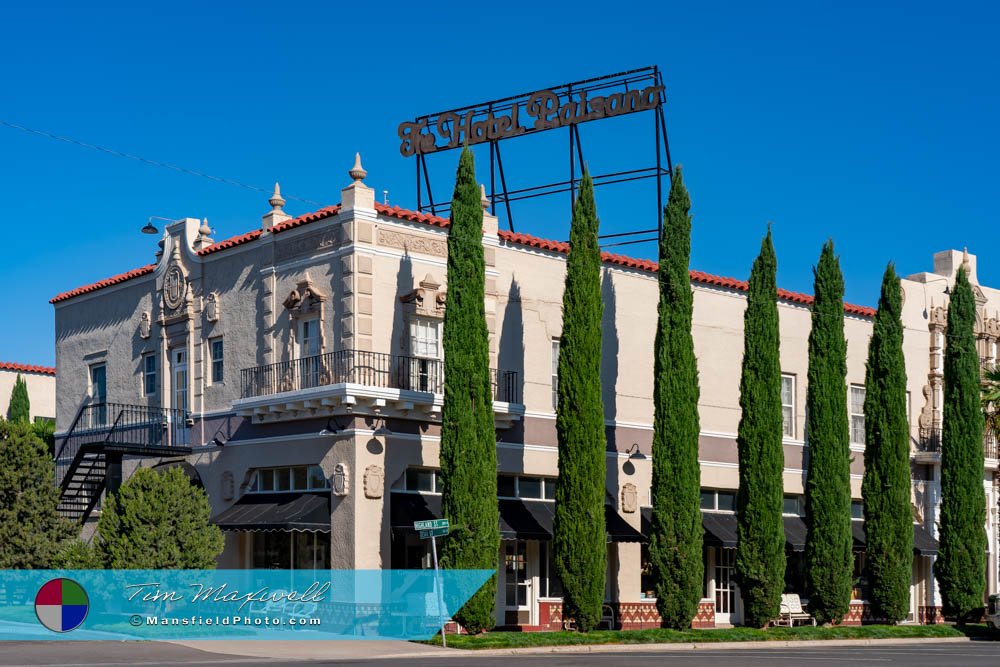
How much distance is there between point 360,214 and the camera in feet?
100

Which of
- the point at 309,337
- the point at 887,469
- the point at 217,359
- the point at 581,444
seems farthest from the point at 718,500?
the point at 217,359

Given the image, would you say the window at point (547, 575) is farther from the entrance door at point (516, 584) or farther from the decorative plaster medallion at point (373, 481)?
the decorative plaster medallion at point (373, 481)

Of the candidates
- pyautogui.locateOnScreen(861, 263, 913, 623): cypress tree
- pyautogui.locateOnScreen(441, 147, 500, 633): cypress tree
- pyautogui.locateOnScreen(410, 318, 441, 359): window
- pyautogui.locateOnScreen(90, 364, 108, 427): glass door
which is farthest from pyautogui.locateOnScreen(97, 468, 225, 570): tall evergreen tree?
pyautogui.locateOnScreen(861, 263, 913, 623): cypress tree

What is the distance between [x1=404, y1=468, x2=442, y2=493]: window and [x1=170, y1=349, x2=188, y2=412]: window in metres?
7.21

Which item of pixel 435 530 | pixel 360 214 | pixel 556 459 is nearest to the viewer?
pixel 435 530

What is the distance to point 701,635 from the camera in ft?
103

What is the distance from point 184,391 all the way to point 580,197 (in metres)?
11.3

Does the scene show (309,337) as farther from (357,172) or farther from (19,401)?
(19,401)

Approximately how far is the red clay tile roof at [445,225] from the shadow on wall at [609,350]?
75cm

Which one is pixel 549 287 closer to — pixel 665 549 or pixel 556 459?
pixel 556 459

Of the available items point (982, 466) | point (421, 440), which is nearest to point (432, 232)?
point (421, 440)

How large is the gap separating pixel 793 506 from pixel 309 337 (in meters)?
14.9
